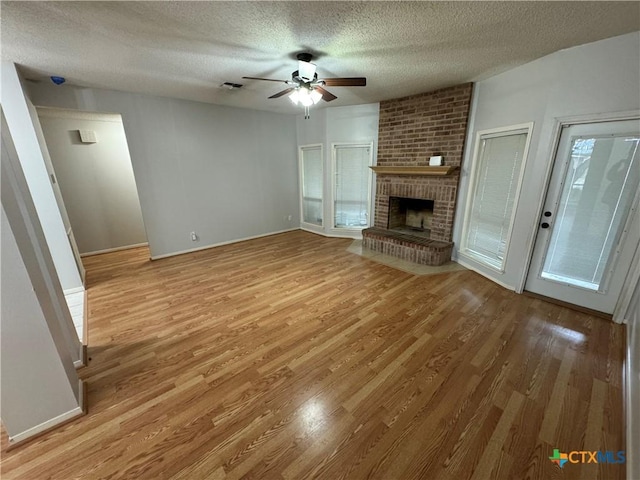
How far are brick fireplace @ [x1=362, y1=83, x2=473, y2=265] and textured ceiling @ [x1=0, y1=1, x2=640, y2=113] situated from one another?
59 centimetres

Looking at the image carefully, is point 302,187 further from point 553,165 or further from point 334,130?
point 553,165

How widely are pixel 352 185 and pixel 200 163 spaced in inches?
114

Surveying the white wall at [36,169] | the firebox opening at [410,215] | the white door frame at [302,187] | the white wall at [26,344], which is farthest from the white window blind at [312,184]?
the white wall at [26,344]

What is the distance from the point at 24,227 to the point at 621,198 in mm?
4560

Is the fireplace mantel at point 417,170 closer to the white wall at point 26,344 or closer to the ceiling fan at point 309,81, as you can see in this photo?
the ceiling fan at point 309,81

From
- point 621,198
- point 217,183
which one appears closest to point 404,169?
point 621,198

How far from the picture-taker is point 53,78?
9.58 feet

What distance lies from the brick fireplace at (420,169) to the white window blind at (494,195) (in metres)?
0.28

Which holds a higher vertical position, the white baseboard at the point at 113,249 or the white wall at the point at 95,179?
the white wall at the point at 95,179

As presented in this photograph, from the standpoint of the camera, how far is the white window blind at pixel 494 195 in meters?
2.98

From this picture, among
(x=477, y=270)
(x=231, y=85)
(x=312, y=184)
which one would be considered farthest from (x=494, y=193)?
(x=231, y=85)

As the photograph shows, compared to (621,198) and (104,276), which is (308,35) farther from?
(104,276)

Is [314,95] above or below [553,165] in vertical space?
above

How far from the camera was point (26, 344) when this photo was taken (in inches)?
53.1
